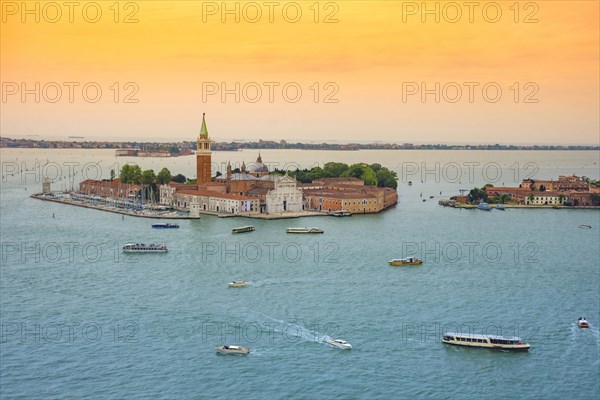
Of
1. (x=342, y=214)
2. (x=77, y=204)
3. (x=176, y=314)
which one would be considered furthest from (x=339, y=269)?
(x=77, y=204)

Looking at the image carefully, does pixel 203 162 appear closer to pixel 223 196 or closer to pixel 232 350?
pixel 223 196

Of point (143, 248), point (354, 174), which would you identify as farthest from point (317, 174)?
point (143, 248)

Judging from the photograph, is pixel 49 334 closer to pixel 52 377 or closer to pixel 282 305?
pixel 52 377

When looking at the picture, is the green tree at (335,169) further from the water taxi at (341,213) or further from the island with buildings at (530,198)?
the water taxi at (341,213)

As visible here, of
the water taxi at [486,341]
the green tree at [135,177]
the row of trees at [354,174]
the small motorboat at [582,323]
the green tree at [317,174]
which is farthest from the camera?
the green tree at [317,174]

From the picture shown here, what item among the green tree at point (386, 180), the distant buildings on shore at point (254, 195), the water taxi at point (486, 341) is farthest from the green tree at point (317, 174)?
the water taxi at point (486, 341)
